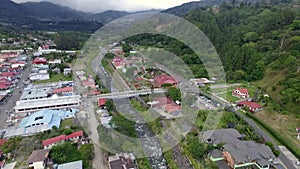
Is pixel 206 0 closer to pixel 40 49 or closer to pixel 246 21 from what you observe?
pixel 246 21

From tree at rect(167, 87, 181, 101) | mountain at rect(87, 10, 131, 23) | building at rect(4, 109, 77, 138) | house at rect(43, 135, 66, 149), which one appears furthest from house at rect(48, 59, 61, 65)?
mountain at rect(87, 10, 131, 23)

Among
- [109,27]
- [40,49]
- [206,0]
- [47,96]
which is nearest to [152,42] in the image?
[40,49]

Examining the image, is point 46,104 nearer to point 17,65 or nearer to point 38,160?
point 38,160

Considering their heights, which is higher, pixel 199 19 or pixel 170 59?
pixel 199 19

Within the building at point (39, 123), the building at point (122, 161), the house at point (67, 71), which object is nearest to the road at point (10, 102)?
the building at point (39, 123)

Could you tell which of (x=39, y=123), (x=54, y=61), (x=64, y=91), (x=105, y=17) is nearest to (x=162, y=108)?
(x=39, y=123)
